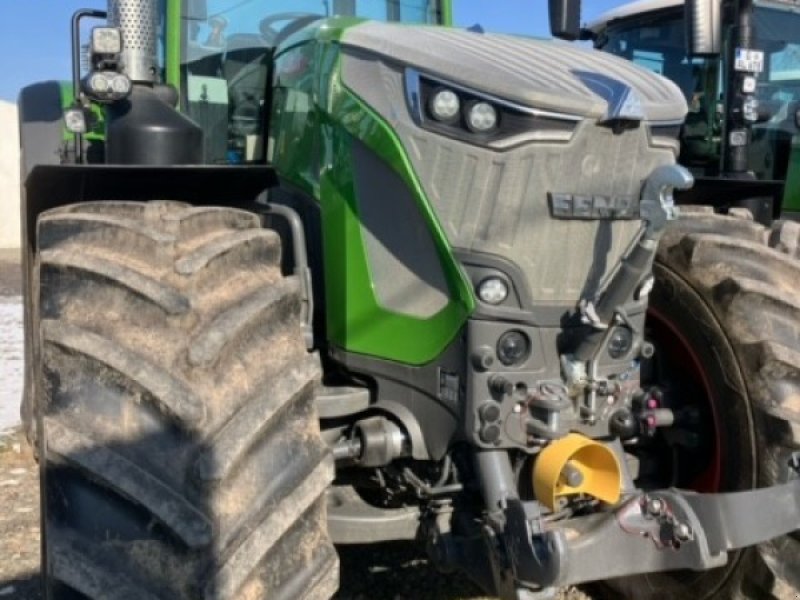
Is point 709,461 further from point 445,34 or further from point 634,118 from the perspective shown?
point 445,34

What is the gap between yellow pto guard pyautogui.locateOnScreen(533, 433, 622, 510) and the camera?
2.54 metres

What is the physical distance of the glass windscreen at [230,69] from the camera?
365 cm

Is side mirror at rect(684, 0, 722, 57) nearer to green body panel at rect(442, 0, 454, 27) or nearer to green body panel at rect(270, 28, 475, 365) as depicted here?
green body panel at rect(442, 0, 454, 27)

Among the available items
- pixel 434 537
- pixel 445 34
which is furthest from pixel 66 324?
pixel 445 34

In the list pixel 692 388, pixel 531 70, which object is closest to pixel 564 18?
pixel 531 70

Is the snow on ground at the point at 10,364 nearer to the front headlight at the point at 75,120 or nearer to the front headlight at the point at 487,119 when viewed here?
the front headlight at the point at 75,120

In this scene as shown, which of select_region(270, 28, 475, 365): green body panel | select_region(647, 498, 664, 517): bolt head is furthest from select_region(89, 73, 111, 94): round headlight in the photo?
select_region(647, 498, 664, 517): bolt head

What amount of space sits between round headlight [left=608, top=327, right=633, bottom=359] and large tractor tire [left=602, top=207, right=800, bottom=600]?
44cm

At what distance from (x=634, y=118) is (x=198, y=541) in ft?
4.74

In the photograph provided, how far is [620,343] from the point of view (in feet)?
8.88

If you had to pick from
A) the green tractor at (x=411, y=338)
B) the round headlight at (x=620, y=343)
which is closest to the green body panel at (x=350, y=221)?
the green tractor at (x=411, y=338)

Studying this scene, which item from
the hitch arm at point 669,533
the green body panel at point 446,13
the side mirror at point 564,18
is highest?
the green body panel at point 446,13

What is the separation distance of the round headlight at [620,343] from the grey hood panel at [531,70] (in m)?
0.57

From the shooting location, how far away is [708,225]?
323cm
